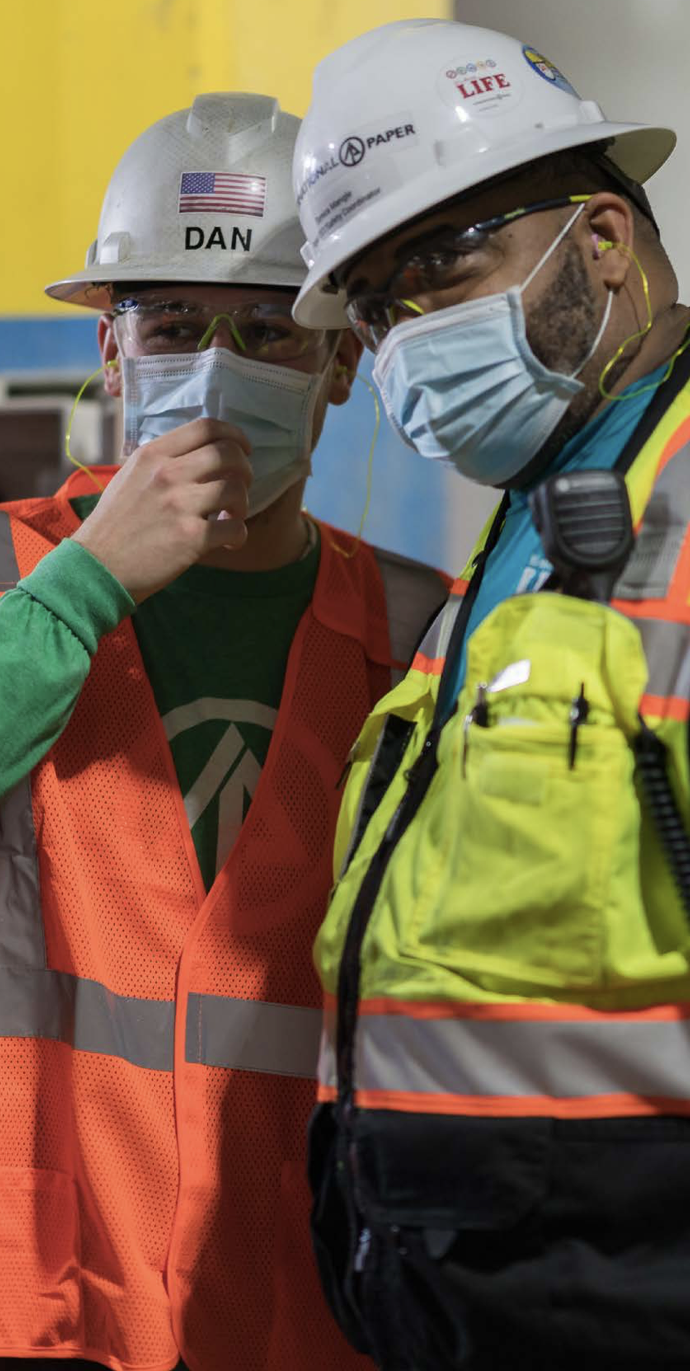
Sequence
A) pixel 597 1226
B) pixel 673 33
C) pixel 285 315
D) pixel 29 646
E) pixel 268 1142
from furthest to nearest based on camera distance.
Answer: pixel 673 33 < pixel 285 315 < pixel 268 1142 < pixel 29 646 < pixel 597 1226

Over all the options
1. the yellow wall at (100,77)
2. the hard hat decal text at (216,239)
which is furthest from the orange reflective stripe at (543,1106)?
the yellow wall at (100,77)

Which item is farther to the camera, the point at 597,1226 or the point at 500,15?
the point at 500,15

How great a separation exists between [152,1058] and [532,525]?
0.79 meters

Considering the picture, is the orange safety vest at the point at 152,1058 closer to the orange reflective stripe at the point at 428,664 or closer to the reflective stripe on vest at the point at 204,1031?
the reflective stripe on vest at the point at 204,1031

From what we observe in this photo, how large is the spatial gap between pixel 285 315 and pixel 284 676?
0.47 metres

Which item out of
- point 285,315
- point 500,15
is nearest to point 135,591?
point 285,315

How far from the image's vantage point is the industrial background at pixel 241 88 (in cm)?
241

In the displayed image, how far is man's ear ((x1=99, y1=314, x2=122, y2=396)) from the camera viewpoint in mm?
1983

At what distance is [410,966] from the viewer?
130 cm

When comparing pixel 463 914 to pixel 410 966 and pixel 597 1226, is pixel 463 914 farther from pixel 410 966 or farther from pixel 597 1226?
pixel 597 1226

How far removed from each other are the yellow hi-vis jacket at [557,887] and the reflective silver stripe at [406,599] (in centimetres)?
63

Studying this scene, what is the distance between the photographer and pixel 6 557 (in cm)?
186

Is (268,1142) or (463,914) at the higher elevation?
(463,914)

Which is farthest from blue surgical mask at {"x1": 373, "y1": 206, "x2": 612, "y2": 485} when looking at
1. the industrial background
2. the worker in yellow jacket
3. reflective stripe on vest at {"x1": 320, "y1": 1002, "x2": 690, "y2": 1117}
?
the industrial background
